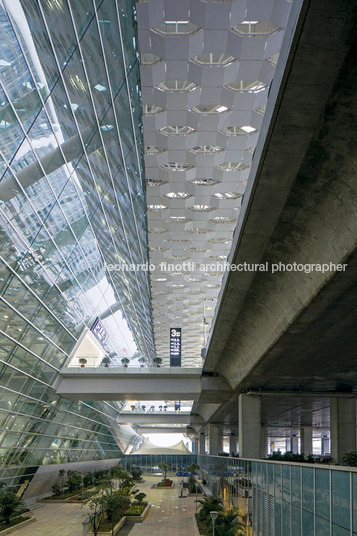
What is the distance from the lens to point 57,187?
2011 cm

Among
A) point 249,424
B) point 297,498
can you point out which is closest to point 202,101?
point 297,498

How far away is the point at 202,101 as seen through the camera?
20266 mm

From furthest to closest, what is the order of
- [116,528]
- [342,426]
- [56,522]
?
1. [342,426]
2. [56,522]
3. [116,528]

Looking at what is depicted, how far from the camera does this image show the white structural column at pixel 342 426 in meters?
31.9

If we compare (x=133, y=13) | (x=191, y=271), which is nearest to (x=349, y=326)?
(x=133, y=13)

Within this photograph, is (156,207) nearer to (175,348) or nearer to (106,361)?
(106,361)

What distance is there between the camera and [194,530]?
100ft

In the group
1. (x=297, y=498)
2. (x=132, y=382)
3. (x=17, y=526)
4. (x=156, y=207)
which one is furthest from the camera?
(x=132, y=382)

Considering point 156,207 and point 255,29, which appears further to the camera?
point 156,207

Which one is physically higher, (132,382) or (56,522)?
(132,382)

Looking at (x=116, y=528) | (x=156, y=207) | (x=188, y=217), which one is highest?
(x=188, y=217)

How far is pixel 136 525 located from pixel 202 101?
2613cm

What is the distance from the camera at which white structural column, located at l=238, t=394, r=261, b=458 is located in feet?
112

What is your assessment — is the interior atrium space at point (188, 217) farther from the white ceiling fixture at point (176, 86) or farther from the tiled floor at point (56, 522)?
the tiled floor at point (56, 522)
